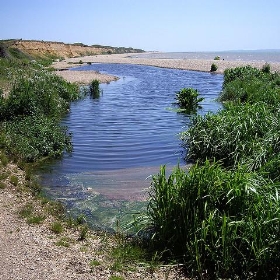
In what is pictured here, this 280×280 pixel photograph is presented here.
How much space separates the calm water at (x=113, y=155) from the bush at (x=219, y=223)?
2.09m

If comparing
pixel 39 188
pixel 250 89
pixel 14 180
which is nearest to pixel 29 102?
pixel 14 180

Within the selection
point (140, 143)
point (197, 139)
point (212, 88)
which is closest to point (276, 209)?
point (197, 139)

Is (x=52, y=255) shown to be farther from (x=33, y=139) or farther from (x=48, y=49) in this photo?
(x=48, y=49)

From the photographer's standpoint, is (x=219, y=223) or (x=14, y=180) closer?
(x=219, y=223)

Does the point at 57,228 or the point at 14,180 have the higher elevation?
the point at 14,180

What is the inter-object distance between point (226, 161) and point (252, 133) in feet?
3.95

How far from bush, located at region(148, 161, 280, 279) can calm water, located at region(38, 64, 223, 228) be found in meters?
2.09

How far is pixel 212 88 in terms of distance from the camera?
35.2m

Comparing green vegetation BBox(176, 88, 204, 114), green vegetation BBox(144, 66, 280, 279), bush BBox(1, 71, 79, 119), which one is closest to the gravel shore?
green vegetation BBox(144, 66, 280, 279)

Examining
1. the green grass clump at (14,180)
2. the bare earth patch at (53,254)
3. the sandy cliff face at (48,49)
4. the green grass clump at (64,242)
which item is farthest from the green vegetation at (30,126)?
the sandy cliff face at (48,49)

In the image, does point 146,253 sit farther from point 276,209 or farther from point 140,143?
point 140,143

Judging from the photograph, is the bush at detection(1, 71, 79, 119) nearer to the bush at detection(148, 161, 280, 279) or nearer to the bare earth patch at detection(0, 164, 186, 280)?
the bare earth patch at detection(0, 164, 186, 280)

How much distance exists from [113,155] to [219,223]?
8061 millimetres

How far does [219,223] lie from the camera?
6414 mm
